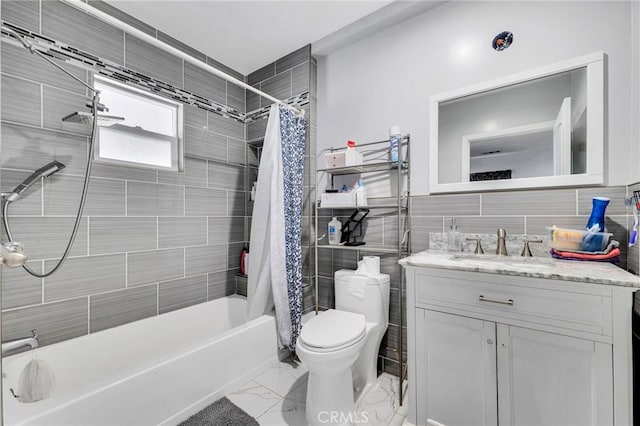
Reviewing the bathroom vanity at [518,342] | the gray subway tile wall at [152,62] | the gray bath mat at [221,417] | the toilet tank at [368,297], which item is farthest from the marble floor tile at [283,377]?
the gray subway tile wall at [152,62]

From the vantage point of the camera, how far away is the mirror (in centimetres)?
150

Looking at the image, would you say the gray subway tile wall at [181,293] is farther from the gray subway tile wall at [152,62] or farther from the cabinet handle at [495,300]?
the cabinet handle at [495,300]

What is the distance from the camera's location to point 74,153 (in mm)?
1771

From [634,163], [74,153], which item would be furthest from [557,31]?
[74,153]

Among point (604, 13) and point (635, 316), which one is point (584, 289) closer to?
point (635, 316)

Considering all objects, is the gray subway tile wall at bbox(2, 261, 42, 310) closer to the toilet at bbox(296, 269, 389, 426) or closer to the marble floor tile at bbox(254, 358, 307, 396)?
the marble floor tile at bbox(254, 358, 307, 396)

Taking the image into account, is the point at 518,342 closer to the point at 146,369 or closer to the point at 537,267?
the point at 537,267

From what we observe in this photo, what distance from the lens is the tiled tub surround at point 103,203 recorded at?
161 centimetres

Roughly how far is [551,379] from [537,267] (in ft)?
1.47

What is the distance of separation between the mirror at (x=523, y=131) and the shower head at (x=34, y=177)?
2203mm

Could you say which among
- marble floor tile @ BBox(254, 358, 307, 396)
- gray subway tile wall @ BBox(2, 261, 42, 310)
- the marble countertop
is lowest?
marble floor tile @ BBox(254, 358, 307, 396)

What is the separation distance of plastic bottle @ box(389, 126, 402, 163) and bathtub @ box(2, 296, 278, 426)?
1.40 m

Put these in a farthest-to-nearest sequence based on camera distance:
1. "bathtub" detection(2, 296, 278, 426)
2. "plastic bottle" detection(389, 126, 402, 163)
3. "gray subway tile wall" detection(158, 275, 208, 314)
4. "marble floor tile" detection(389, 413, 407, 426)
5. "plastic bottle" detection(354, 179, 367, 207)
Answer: "gray subway tile wall" detection(158, 275, 208, 314) → "plastic bottle" detection(354, 179, 367, 207) → "plastic bottle" detection(389, 126, 402, 163) → "marble floor tile" detection(389, 413, 407, 426) → "bathtub" detection(2, 296, 278, 426)

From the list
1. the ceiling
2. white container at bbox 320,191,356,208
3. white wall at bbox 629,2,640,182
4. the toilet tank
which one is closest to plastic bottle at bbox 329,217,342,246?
white container at bbox 320,191,356,208
